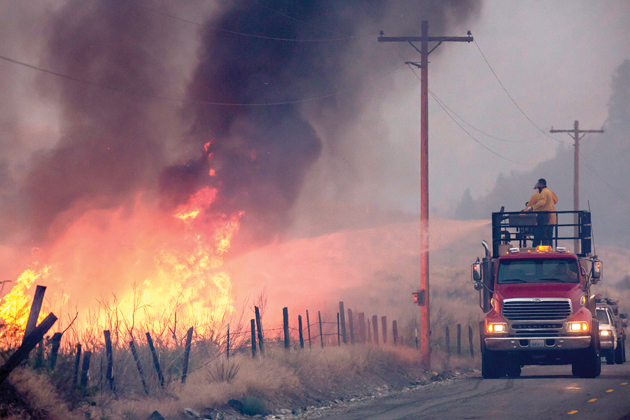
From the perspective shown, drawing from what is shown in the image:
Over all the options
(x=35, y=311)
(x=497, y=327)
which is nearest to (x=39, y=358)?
(x=35, y=311)

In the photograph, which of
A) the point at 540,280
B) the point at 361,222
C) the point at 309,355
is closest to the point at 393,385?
the point at 309,355

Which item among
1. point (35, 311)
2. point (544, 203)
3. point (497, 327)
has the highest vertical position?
point (544, 203)

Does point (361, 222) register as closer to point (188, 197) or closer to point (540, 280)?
point (188, 197)

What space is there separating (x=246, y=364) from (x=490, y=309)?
21.2ft

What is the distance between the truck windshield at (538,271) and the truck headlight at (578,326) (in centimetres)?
108

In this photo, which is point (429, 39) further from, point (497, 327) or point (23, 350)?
point (23, 350)

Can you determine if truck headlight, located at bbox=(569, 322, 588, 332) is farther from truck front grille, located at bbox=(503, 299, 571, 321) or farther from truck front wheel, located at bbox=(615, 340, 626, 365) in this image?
truck front wheel, located at bbox=(615, 340, 626, 365)

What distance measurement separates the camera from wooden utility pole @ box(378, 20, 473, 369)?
2078 cm

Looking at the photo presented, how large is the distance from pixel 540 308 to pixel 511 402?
4267 mm

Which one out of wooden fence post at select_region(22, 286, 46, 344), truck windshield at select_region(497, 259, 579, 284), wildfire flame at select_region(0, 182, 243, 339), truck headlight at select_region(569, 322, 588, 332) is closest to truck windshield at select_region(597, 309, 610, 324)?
truck windshield at select_region(497, 259, 579, 284)

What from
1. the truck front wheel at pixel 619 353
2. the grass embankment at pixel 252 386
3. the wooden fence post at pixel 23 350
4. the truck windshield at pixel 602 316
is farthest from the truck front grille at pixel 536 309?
the wooden fence post at pixel 23 350

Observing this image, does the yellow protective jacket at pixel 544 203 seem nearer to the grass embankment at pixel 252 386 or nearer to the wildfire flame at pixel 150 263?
the grass embankment at pixel 252 386

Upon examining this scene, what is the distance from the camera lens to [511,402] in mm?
12734

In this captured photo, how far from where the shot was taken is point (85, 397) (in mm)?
9961
